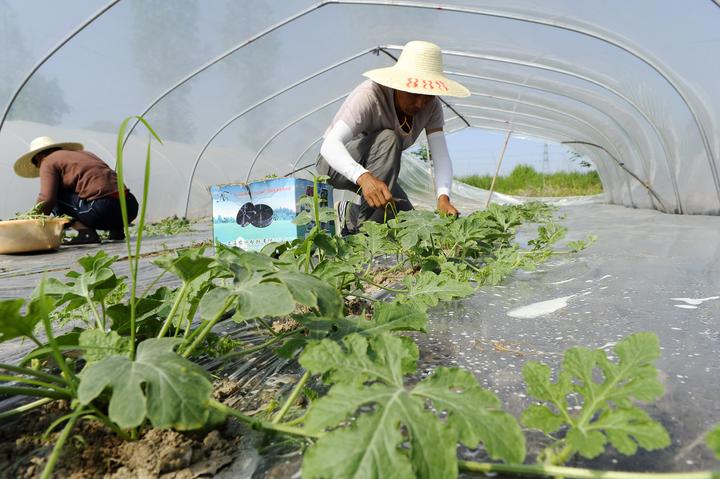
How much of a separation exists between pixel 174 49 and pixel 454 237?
479 cm

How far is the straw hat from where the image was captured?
7.29ft

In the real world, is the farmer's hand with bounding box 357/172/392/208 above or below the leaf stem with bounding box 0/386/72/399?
above

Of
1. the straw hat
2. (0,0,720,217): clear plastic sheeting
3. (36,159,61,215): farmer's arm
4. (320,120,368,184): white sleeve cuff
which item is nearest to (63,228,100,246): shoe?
(36,159,61,215): farmer's arm

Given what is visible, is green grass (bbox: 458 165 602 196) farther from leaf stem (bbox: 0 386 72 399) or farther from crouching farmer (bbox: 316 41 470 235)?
leaf stem (bbox: 0 386 72 399)

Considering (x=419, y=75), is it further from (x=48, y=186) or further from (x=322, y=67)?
(x=322, y=67)

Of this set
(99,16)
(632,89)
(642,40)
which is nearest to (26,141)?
(99,16)

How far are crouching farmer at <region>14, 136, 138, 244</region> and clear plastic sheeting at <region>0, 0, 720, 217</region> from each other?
48.5 inches

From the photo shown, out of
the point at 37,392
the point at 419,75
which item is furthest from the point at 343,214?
the point at 37,392

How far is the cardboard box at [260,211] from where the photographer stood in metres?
2.22

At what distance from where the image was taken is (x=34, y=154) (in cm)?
392

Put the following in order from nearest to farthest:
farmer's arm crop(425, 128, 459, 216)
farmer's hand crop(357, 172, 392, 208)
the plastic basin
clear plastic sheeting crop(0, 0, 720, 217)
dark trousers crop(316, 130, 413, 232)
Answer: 1. farmer's hand crop(357, 172, 392, 208)
2. dark trousers crop(316, 130, 413, 232)
3. farmer's arm crop(425, 128, 459, 216)
4. the plastic basin
5. clear plastic sheeting crop(0, 0, 720, 217)

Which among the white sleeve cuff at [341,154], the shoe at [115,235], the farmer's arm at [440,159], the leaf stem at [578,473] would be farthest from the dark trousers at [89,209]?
the leaf stem at [578,473]

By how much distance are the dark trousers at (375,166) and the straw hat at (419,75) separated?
0.37 m

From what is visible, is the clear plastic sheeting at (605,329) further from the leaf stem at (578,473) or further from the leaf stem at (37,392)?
the leaf stem at (37,392)
